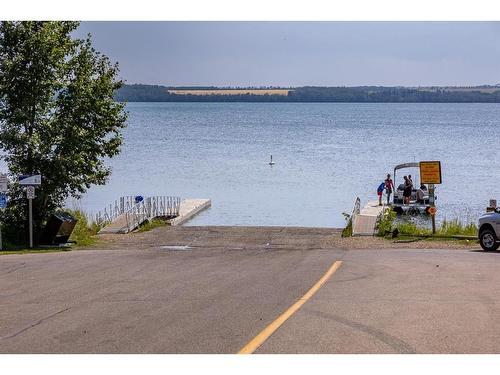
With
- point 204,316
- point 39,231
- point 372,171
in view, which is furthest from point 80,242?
point 372,171

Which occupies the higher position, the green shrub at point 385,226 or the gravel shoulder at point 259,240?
the green shrub at point 385,226

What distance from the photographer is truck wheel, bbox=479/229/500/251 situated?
82.8ft

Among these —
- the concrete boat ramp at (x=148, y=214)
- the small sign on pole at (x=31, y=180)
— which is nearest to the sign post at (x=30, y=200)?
the small sign on pole at (x=31, y=180)

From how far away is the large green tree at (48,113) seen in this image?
91.6 feet

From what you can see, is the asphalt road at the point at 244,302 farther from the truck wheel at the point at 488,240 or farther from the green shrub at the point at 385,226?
the green shrub at the point at 385,226

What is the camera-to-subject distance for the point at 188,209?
46125mm

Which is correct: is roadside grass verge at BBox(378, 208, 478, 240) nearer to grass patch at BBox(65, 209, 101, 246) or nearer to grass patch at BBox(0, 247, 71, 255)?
grass patch at BBox(65, 209, 101, 246)

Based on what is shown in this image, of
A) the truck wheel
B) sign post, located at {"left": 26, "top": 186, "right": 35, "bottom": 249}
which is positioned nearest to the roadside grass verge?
the truck wheel

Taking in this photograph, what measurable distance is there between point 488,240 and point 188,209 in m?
23.0

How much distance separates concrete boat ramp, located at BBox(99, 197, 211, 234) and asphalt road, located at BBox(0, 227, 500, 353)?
940 cm

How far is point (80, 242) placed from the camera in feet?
94.1

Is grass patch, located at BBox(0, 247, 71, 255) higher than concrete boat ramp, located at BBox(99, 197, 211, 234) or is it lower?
lower

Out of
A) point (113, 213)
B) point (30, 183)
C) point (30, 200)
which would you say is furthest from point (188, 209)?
point (30, 183)

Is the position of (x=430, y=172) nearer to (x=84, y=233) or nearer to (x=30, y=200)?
(x=84, y=233)
